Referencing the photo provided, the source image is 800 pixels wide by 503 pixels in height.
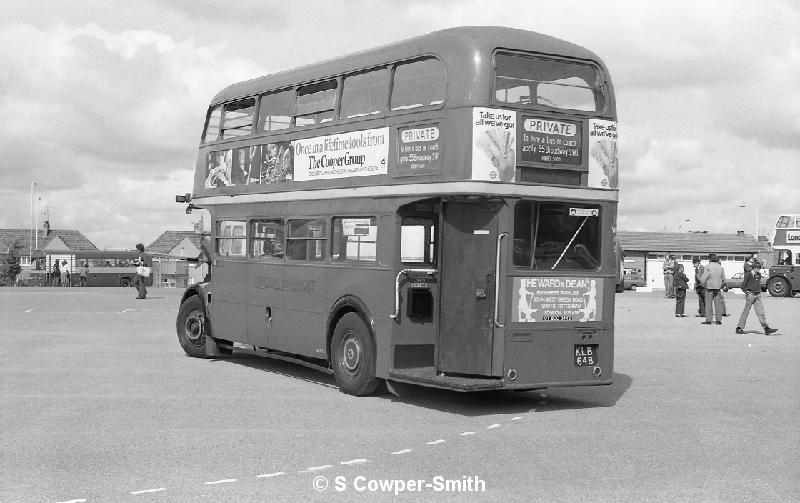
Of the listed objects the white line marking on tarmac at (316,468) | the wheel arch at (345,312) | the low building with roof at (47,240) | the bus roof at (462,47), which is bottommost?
the white line marking on tarmac at (316,468)

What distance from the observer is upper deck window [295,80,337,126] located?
1347 cm

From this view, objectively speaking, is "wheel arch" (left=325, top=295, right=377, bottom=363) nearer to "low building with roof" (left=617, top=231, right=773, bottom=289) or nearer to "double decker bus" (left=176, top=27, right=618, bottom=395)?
"double decker bus" (left=176, top=27, right=618, bottom=395)

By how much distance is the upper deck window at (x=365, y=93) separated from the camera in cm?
1238

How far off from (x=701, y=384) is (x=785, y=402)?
6.13ft

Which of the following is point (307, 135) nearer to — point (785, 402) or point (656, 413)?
point (656, 413)

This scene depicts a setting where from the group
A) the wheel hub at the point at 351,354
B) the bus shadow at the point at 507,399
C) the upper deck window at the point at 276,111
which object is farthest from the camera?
the upper deck window at the point at 276,111

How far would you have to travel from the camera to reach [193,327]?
56.2 ft

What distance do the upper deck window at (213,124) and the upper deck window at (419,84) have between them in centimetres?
504

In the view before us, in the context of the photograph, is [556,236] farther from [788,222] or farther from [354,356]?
[788,222]

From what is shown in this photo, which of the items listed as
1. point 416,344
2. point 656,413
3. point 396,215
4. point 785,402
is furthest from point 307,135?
point 785,402

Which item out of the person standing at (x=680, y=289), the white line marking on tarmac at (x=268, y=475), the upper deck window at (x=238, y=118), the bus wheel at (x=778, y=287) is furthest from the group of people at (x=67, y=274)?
the white line marking on tarmac at (x=268, y=475)

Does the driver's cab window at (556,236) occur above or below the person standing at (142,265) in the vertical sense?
above

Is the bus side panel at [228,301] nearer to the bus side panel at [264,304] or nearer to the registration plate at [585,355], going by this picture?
the bus side panel at [264,304]

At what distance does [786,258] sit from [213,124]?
3935 cm
